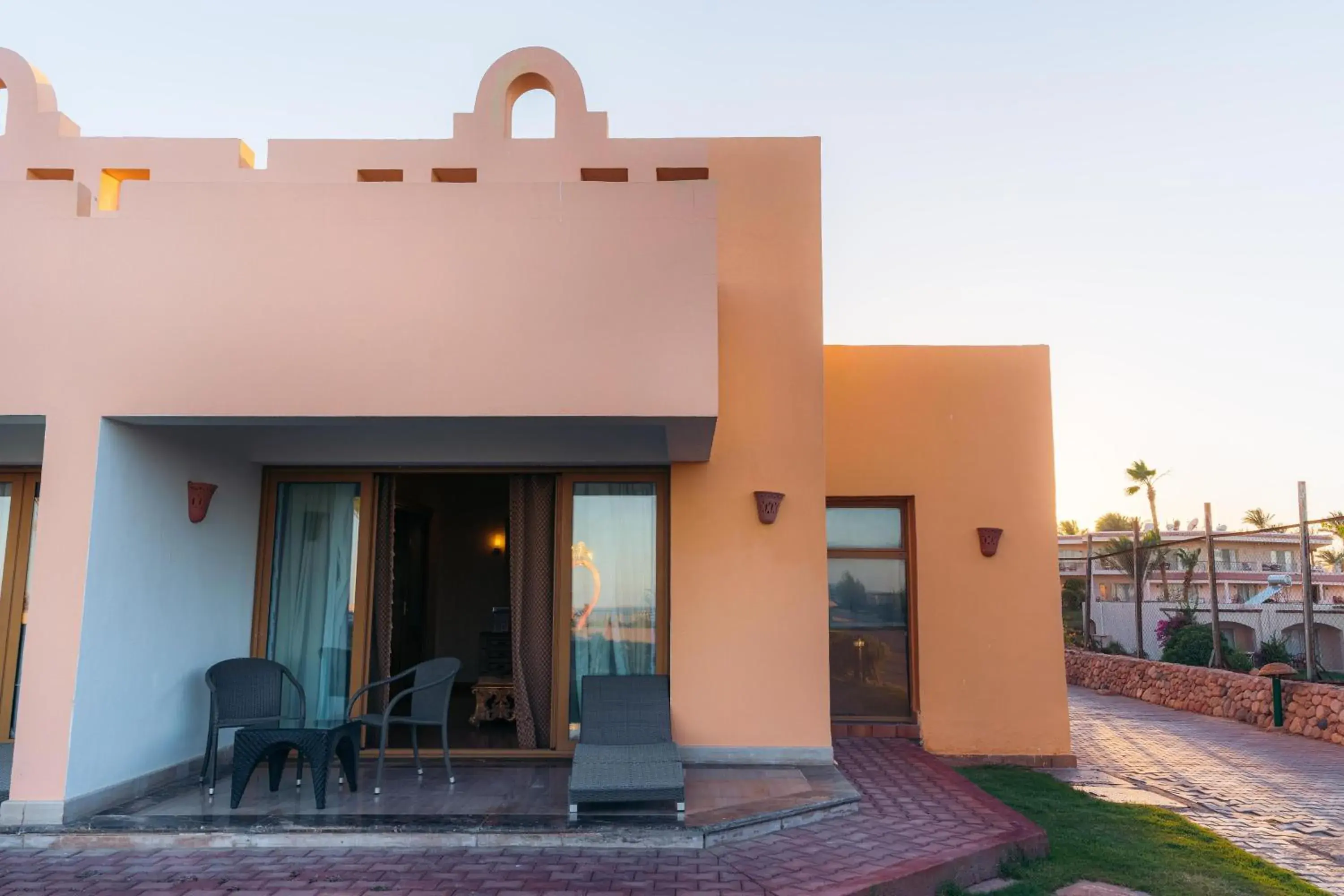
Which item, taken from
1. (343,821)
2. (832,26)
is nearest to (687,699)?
(343,821)

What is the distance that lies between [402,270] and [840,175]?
4.36 metres

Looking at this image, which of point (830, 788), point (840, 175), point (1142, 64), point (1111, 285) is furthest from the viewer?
point (1111, 285)

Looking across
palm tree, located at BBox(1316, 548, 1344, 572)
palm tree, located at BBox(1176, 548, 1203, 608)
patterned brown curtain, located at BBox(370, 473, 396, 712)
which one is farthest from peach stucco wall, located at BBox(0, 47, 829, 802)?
palm tree, located at BBox(1316, 548, 1344, 572)

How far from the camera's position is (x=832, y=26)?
1057 centimetres

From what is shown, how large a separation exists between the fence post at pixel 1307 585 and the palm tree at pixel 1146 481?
24.9 m

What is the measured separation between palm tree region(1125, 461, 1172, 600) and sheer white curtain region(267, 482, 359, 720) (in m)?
34.3

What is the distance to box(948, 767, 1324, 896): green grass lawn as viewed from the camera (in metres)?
4.82

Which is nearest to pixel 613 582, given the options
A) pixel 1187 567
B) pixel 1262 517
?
pixel 1187 567

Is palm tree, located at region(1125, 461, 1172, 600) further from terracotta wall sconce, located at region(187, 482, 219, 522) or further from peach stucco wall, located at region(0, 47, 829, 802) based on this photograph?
terracotta wall sconce, located at region(187, 482, 219, 522)

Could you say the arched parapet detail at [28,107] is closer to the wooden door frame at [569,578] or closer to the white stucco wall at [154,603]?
the white stucco wall at [154,603]

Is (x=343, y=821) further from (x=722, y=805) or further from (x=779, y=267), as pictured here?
(x=779, y=267)

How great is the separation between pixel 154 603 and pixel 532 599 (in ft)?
8.92

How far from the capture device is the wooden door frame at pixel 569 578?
7.19 meters

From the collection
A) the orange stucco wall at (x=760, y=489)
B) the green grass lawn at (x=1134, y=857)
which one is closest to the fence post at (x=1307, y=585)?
the green grass lawn at (x=1134, y=857)
